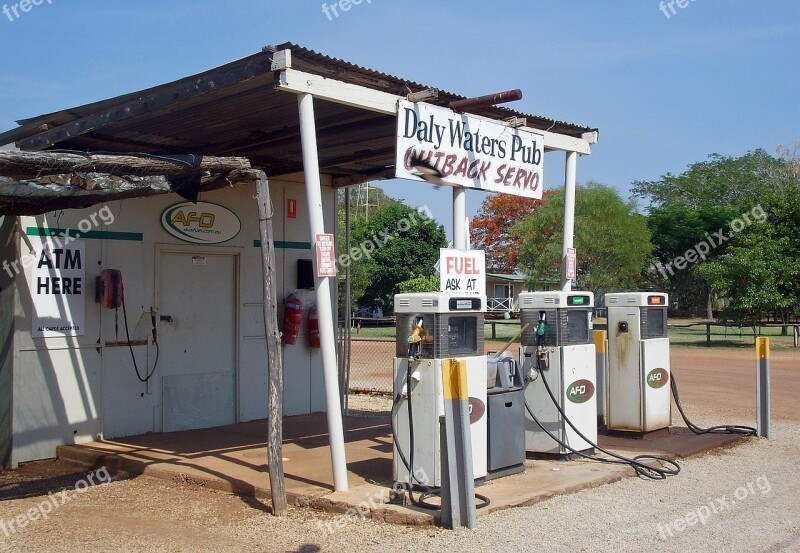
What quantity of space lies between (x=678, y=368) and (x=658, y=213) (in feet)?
119

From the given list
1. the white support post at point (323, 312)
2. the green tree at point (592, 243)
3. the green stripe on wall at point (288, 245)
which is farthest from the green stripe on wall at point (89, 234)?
the green tree at point (592, 243)

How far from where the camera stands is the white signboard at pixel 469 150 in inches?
308

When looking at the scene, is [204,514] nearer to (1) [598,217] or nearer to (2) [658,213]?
(1) [598,217]

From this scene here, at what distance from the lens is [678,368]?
67.1 ft

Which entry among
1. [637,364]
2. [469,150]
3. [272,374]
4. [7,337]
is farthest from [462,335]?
[7,337]

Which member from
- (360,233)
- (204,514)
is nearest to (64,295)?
(204,514)

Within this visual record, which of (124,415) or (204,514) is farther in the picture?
(124,415)

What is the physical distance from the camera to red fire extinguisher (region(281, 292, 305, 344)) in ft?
36.9

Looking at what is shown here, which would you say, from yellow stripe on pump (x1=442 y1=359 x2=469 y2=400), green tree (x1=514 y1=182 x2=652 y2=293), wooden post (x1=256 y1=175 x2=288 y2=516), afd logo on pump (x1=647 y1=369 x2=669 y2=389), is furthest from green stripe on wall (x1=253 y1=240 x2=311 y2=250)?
green tree (x1=514 y1=182 x2=652 y2=293)

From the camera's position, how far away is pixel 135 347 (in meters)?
10.0

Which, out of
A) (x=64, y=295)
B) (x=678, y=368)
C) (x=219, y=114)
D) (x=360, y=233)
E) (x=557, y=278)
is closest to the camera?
(x=219, y=114)

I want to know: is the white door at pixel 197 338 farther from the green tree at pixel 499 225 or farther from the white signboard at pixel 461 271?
the green tree at pixel 499 225

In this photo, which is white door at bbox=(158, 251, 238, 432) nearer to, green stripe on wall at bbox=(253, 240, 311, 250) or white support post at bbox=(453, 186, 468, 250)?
green stripe on wall at bbox=(253, 240, 311, 250)

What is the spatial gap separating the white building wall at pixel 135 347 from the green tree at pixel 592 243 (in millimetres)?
21053
